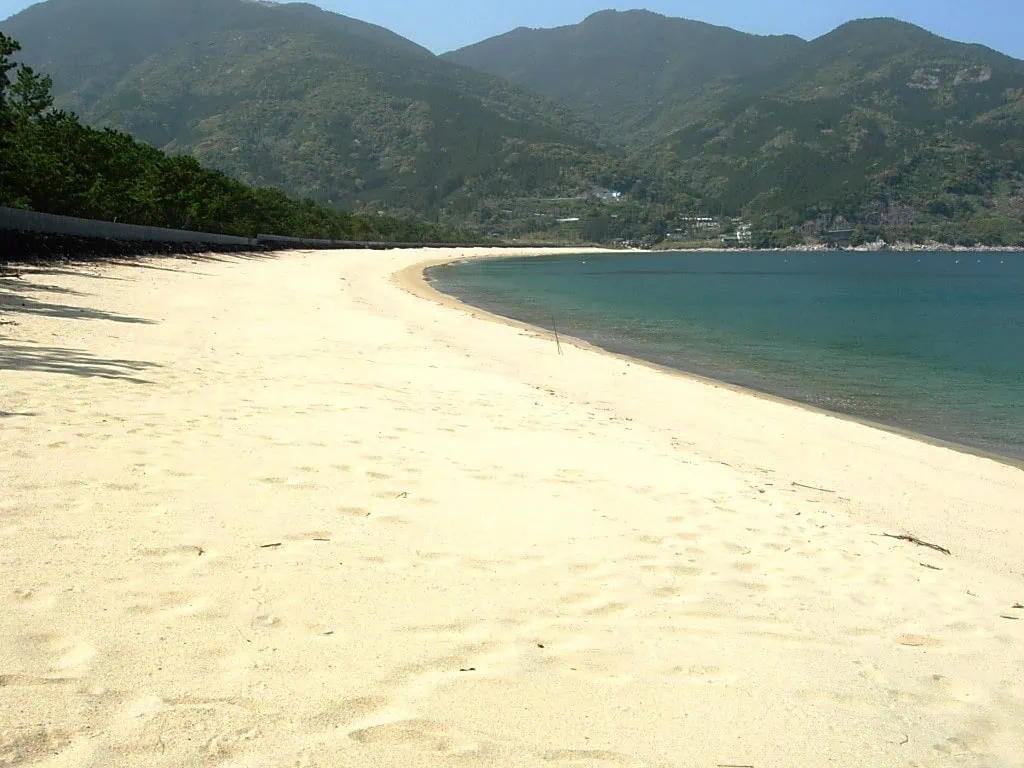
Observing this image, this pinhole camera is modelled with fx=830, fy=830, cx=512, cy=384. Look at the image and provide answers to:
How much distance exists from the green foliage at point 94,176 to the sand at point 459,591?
2597 cm

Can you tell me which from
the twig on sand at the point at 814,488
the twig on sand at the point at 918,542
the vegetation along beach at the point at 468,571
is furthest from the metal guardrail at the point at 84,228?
the twig on sand at the point at 918,542

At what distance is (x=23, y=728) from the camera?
301 centimetres

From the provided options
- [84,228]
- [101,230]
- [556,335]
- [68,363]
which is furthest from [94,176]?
[68,363]

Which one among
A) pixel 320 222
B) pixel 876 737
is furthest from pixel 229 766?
pixel 320 222

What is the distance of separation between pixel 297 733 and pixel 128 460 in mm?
4022

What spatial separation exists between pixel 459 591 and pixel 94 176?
47408 mm

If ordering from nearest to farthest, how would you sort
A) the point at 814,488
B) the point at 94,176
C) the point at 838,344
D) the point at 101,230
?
the point at 814,488 → the point at 838,344 → the point at 101,230 → the point at 94,176

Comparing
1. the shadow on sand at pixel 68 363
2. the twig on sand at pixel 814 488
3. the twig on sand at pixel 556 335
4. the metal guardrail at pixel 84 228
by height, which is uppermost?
the metal guardrail at pixel 84 228

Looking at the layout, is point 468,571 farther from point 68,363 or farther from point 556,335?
point 556,335

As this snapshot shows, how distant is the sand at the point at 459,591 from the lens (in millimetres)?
3408

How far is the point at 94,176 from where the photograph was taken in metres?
44.8

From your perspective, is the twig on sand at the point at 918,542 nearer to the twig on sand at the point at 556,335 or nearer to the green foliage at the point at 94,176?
the twig on sand at the point at 556,335

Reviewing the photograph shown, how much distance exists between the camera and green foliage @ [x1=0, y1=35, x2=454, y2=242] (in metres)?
32.6

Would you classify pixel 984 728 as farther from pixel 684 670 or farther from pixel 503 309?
pixel 503 309
